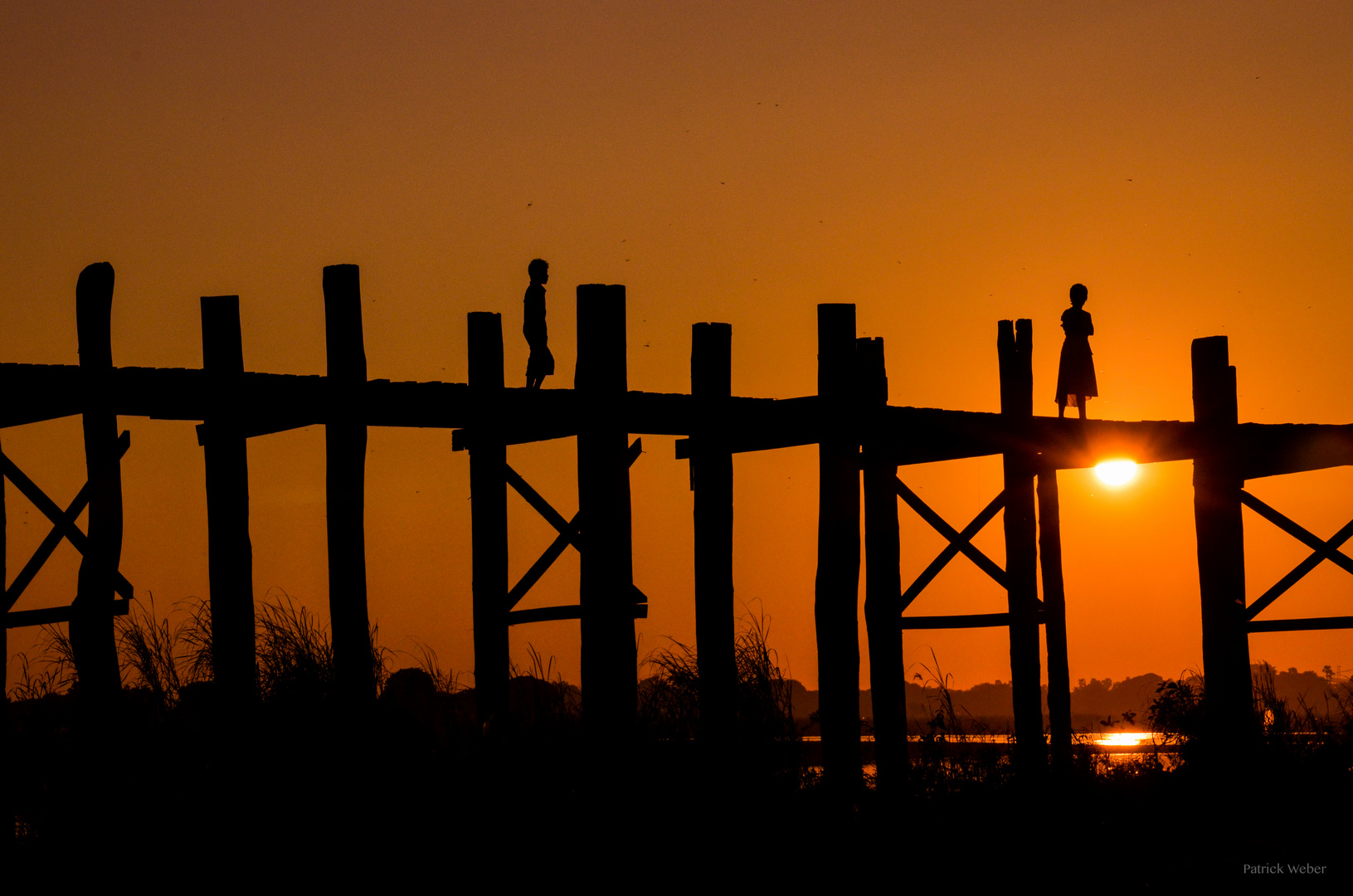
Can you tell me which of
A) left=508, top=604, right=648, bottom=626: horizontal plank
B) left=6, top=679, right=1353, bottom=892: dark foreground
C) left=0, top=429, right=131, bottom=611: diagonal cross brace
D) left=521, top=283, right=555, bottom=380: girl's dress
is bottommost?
left=6, top=679, right=1353, bottom=892: dark foreground

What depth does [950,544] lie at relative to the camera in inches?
432

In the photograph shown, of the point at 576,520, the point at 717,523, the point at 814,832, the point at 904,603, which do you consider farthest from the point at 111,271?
the point at 904,603

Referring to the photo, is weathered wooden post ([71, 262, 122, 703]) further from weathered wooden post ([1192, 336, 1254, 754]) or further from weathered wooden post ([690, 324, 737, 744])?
weathered wooden post ([1192, 336, 1254, 754])

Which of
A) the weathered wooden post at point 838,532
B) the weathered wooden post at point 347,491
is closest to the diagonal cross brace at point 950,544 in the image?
the weathered wooden post at point 838,532

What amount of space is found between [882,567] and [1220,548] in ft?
9.16

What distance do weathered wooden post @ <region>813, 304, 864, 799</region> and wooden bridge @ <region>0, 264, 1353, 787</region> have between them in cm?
2

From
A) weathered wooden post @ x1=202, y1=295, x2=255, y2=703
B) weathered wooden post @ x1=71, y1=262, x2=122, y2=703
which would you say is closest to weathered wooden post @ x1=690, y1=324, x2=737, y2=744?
weathered wooden post @ x1=202, y1=295, x2=255, y2=703

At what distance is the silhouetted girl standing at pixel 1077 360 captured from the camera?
1213 cm

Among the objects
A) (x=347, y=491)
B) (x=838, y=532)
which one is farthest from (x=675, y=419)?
(x=347, y=491)

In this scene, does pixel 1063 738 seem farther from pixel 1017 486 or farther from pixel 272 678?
pixel 272 678

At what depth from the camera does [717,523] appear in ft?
29.7

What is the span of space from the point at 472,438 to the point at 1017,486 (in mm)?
4393

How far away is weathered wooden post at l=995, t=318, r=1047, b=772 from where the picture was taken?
1108 centimetres

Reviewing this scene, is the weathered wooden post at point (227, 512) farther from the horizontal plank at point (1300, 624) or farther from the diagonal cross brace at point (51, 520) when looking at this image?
the horizontal plank at point (1300, 624)
